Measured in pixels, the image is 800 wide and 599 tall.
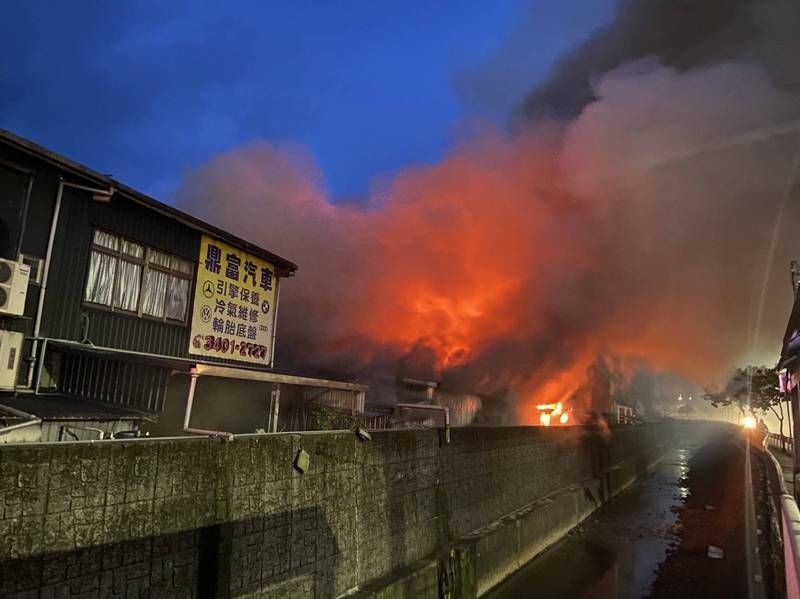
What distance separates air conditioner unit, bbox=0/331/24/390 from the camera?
7473 mm

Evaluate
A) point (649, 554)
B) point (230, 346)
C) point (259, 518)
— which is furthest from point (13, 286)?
point (649, 554)

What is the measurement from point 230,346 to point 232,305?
1000mm

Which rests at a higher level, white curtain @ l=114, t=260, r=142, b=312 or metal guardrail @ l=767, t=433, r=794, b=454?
white curtain @ l=114, t=260, r=142, b=312

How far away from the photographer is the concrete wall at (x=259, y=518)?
3641mm

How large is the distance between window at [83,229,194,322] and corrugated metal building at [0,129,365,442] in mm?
21

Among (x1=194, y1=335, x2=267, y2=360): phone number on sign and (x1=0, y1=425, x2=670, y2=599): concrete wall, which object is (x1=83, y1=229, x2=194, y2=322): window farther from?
(x1=0, y1=425, x2=670, y2=599): concrete wall

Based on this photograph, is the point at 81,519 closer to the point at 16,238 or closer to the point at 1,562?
the point at 1,562

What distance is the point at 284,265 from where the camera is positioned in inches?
553

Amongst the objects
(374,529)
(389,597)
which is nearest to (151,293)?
(374,529)

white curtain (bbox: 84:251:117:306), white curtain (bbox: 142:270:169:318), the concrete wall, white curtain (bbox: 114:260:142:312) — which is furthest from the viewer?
white curtain (bbox: 142:270:169:318)

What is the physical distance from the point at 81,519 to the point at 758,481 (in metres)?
27.4

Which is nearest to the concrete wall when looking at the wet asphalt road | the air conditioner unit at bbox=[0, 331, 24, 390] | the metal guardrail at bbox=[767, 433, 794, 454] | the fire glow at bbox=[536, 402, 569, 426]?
the wet asphalt road

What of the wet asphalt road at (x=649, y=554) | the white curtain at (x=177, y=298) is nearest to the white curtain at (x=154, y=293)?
the white curtain at (x=177, y=298)

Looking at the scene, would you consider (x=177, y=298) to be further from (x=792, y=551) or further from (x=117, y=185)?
(x=792, y=551)
